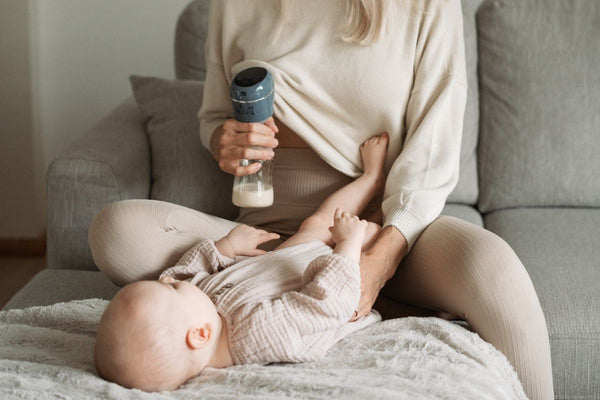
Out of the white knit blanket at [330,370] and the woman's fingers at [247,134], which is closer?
the white knit blanket at [330,370]

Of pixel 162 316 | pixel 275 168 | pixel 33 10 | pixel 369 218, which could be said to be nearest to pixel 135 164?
pixel 275 168

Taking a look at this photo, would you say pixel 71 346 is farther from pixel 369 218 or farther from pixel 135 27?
pixel 135 27

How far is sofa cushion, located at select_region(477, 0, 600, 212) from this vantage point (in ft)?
5.94

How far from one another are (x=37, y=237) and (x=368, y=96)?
1.74 m

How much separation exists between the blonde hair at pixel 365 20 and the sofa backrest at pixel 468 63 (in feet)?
1.83

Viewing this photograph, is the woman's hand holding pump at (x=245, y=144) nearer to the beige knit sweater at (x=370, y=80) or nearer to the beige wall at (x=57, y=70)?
the beige knit sweater at (x=370, y=80)

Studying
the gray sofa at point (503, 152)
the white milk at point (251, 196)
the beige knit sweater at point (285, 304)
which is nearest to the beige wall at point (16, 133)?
the gray sofa at point (503, 152)

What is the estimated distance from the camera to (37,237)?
8.80 feet

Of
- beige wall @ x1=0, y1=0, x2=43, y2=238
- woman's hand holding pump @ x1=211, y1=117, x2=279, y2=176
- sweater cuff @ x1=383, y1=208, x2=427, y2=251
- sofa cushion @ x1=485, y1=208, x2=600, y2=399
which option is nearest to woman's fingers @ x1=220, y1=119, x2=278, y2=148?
woman's hand holding pump @ x1=211, y1=117, x2=279, y2=176

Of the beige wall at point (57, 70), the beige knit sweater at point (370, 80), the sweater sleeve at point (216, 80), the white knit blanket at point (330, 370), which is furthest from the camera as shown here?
the beige wall at point (57, 70)

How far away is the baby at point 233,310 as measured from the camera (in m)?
0.94

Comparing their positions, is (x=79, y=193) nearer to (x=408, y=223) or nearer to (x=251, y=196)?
(x=251, y=196)

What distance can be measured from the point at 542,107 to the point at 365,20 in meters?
0.66

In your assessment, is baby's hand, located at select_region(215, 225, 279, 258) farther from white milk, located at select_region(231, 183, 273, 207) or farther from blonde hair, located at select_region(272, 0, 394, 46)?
blonde hair, located at select_region(272, 0, 394, 46)
